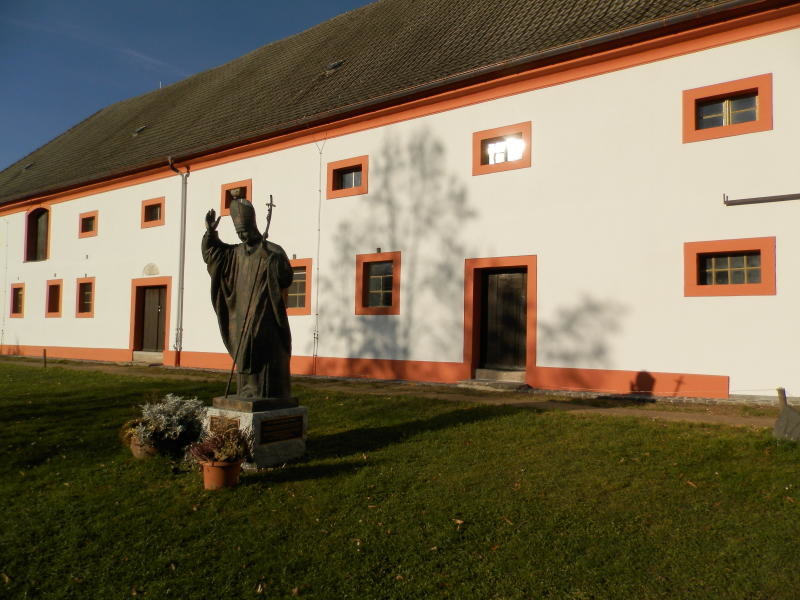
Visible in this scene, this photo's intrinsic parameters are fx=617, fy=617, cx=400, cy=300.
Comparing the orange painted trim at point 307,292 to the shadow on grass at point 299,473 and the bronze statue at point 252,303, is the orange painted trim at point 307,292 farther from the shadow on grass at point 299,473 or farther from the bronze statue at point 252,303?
the shadow on grass at point 299,473

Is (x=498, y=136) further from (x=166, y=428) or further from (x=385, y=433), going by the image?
(x=166, y=428)

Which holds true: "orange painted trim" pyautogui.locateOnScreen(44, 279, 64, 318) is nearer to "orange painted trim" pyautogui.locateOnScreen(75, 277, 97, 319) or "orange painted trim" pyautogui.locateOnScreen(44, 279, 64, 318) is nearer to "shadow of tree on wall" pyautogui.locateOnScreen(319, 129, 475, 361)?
"orange painted trim" pyautogui.locateOnScreen(75, 277, 97, 319)

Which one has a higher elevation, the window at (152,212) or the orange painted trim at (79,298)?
the window at (152,212)

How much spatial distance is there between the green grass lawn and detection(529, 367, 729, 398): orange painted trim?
2844 mm

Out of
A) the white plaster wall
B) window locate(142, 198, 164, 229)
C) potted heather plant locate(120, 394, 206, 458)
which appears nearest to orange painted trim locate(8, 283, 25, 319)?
the white plaster wall

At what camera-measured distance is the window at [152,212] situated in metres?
18.0

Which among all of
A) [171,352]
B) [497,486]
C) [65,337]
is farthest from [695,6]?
[65,337]

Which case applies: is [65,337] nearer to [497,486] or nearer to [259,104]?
[259,104]

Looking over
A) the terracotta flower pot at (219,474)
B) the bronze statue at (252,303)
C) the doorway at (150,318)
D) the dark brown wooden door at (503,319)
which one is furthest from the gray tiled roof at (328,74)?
the terracotta flower pot at (219,474)

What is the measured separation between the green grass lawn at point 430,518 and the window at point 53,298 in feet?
50.8

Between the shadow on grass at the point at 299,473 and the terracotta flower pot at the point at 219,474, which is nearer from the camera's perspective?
the terracotta flower pot at the point at 219,474

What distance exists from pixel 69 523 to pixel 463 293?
27.2 feet

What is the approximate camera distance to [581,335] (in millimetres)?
10586

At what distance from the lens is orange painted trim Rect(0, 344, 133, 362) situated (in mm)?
18625
